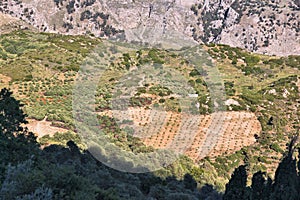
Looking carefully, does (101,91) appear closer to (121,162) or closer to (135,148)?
(135,148)

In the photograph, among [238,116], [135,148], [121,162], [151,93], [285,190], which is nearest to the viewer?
[285,190]

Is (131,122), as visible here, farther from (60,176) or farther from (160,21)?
(160,21)

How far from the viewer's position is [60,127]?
25.6 meters

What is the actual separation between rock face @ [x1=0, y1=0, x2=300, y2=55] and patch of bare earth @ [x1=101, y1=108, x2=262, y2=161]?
135970 mm

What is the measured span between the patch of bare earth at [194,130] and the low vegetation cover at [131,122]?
1.01ft

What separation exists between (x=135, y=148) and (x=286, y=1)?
189 meters

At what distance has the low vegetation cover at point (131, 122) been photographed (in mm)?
16391

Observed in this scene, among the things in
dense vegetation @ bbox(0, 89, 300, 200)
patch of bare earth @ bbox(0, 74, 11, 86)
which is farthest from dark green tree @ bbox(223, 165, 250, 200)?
patch of bare earth @ bbox(0, 74, 11, 86)

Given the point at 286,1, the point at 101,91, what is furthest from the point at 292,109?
the point at 286,1

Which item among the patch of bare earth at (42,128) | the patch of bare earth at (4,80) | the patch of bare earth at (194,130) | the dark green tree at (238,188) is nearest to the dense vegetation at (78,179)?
the dark green tree at (238,188)

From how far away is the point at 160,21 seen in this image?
198375mm

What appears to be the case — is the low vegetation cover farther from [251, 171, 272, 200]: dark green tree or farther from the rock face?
the rock face

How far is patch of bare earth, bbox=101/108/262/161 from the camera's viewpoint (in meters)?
28.7

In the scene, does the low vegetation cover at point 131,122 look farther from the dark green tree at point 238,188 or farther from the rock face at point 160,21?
the rock face at point 160,21
